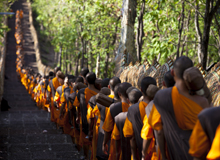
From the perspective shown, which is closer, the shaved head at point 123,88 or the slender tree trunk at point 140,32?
the shaved head at point 123,88

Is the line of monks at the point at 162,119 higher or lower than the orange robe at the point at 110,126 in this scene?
higher

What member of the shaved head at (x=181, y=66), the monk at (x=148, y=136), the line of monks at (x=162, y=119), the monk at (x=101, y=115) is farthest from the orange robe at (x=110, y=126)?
the shaved head at (x=181, y=66)

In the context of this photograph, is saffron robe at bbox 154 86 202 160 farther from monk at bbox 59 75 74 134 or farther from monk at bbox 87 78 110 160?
monk at bbox 59 75 74 134

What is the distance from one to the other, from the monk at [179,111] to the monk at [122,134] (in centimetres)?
91

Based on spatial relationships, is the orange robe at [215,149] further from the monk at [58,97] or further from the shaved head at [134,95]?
the monk at [58,97]

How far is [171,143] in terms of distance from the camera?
10.7ft

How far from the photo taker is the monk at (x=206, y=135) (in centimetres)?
228

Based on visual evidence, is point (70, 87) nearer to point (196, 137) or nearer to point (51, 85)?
point (51, 85)

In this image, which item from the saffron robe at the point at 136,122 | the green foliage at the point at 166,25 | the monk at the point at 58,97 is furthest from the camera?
the monk at the point at 58,97

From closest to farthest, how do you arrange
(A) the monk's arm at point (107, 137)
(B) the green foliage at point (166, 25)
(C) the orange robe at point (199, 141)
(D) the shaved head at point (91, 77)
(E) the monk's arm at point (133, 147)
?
(C) the orange robe at point (199, 141) → (E) the monk's arm at point (133, 147) → (A) the monk's arm at point (107, 137) → (D) the shaved head at point (91, 77) → (B) the green foliage at point (166, 25)

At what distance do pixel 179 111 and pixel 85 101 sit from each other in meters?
3.77

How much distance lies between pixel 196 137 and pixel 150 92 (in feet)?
4.76

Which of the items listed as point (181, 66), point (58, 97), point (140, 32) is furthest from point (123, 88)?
point (140, 32)

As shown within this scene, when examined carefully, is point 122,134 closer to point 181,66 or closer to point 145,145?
point 145,145
